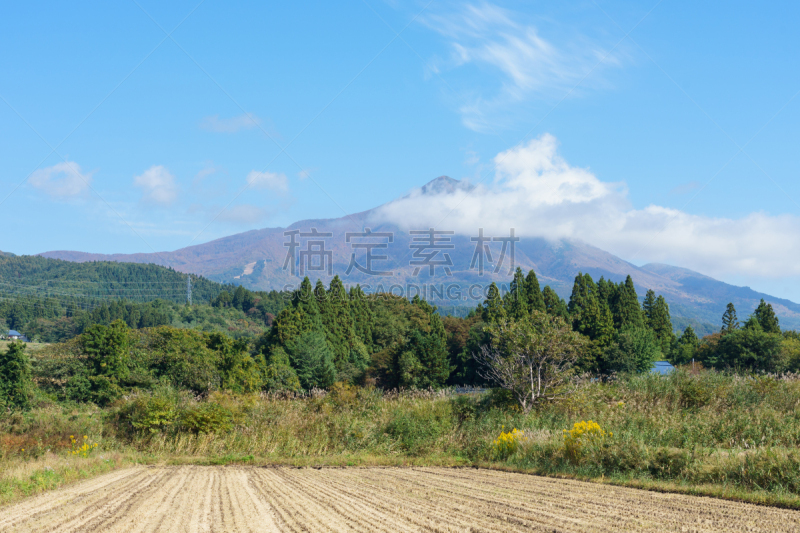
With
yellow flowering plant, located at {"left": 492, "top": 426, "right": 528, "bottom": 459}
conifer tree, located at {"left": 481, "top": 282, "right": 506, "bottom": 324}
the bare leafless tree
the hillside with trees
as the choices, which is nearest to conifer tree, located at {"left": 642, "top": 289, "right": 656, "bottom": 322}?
conifer tree, located at {"left": 481, "top": 282, "right": 506, "bottom": 324}

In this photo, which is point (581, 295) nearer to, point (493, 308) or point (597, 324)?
point (597, 324)

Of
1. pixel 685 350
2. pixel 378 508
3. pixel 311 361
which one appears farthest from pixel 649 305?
pixel 378 508

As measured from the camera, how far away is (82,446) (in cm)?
1445

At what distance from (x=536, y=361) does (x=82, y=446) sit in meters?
14.1

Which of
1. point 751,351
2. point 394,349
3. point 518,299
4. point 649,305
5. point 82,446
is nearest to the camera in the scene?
point 82,446

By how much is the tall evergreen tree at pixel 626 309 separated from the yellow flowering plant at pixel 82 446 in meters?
45.2

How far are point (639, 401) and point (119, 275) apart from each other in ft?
630

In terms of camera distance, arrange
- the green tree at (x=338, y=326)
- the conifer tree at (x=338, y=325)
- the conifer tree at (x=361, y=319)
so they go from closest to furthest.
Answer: the green tree at (x=338, y=326) → the conifer tree at (x=338, y=325) → the conifer tree at (x=361, y=319)

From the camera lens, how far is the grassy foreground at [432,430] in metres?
11.1

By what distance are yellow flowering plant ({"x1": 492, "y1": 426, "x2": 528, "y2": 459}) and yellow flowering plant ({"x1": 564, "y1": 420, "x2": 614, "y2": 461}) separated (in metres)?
1.47

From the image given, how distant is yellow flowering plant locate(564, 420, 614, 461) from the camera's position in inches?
441

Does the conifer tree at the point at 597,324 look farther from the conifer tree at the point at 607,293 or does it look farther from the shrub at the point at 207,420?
the shrub at the point at 207,420

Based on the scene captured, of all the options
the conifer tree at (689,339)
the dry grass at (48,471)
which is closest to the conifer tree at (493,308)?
the conifer tree at (689,339)

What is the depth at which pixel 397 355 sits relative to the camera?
4159 cm
